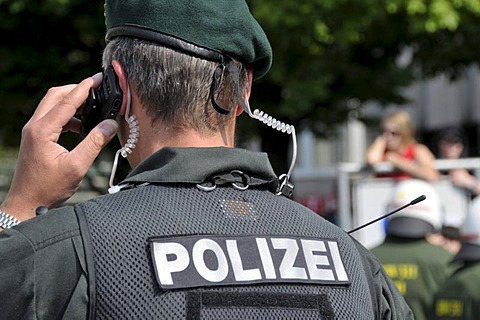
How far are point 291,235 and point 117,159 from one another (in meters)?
0.40

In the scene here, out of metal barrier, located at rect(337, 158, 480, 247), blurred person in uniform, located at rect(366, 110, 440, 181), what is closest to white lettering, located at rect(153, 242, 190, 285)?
metal barrier, located at rect(337, 158, 480, 247)

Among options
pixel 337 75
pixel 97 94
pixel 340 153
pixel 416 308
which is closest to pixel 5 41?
pixel 337 75

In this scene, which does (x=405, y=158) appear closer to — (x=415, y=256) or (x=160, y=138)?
(x=415, y=256)

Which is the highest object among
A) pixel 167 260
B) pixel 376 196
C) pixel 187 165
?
pixel 187 165

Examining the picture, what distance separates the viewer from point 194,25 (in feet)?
6.19

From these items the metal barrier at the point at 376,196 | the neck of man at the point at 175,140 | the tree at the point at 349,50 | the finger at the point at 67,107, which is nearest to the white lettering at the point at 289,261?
the neck of man at the point at 175,140

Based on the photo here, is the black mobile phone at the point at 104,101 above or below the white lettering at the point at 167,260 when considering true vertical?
above

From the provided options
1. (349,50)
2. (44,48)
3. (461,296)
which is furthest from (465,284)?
(44,48)

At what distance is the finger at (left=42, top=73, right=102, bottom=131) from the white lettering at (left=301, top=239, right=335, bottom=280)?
1.73ft

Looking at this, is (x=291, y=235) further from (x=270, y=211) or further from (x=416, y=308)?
(x=416, y=308)

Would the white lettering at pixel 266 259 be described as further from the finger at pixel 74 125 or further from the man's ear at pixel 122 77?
the finger at pixel 74 125

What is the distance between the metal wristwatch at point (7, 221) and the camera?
6.16 feet

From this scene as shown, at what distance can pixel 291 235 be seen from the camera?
73.8 inches

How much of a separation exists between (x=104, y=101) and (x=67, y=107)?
8 cm
